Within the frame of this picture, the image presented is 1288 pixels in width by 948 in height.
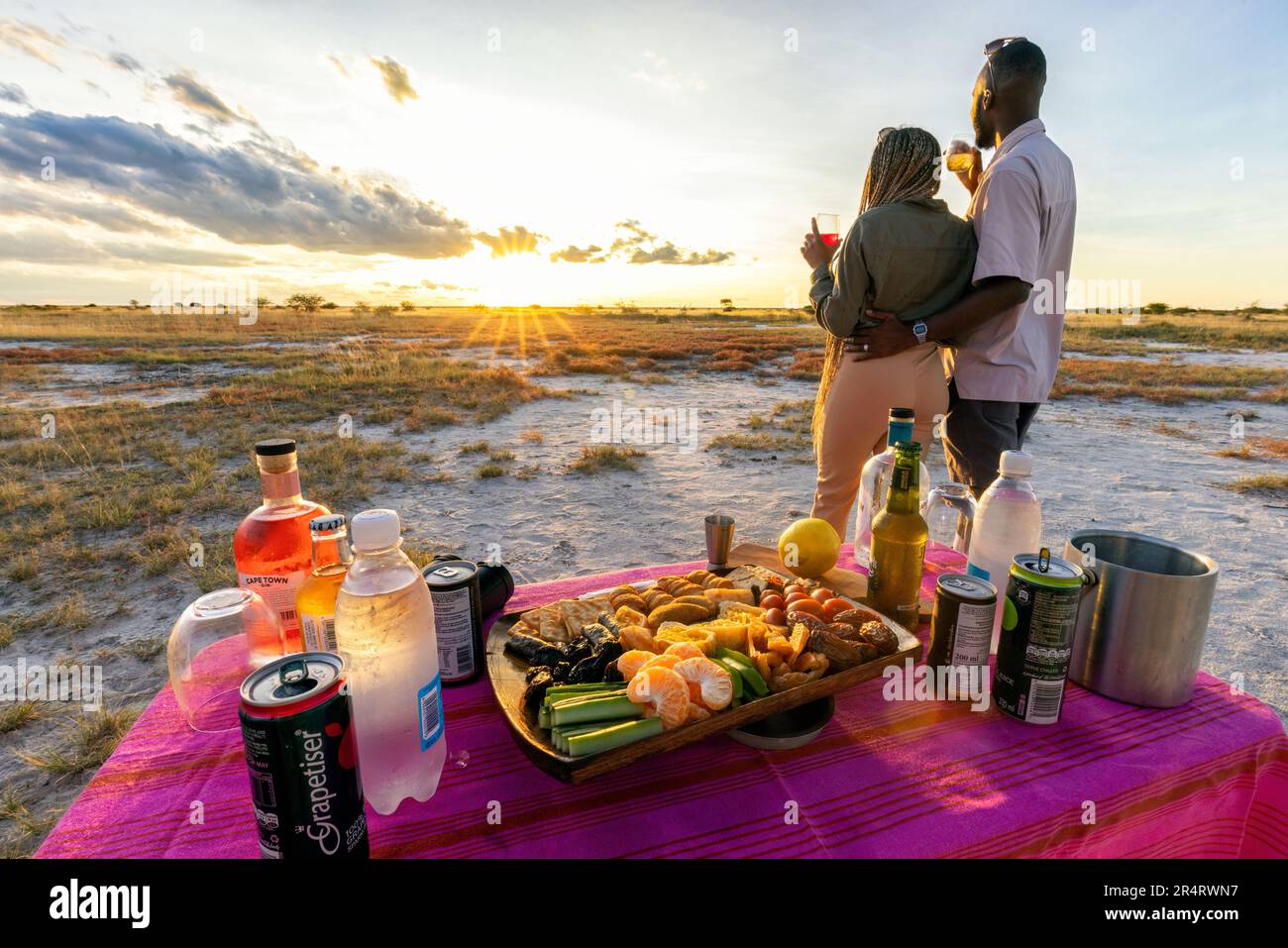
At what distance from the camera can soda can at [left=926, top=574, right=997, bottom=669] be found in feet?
4.96

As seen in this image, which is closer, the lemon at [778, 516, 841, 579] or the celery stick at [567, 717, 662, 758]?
the celery stick at [567, 717, 662, 758]

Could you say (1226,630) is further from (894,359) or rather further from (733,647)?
(733,647)

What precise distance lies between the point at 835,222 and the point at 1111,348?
3419cm

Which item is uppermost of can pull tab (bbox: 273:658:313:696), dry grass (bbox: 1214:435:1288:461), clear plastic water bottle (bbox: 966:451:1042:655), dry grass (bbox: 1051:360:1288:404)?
dry grass (bbox: 1051:360:1288:404)

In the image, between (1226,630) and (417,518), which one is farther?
(417,518)

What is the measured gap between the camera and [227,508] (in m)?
7.19

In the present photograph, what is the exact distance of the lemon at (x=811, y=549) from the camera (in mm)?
2143

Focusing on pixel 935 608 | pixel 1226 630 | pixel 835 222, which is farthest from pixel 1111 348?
pixel 935 608

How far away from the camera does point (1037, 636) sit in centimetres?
141

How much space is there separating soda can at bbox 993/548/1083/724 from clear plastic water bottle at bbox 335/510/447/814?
1.30 metres

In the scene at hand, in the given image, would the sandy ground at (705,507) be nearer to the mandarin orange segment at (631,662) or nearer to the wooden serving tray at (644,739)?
the wooden serving tray at (644,739)

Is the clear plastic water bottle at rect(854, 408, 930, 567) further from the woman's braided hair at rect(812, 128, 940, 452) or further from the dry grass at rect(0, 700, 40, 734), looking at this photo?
the dry grass at rect(0, 700, 40, 734)

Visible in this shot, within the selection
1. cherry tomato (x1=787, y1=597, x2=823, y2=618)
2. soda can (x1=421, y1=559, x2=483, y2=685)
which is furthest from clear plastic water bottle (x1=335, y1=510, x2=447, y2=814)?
cherry tomato (x1=787, y1=597, x2=823, y2=618)

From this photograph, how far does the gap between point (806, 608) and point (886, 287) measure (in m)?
1.92
